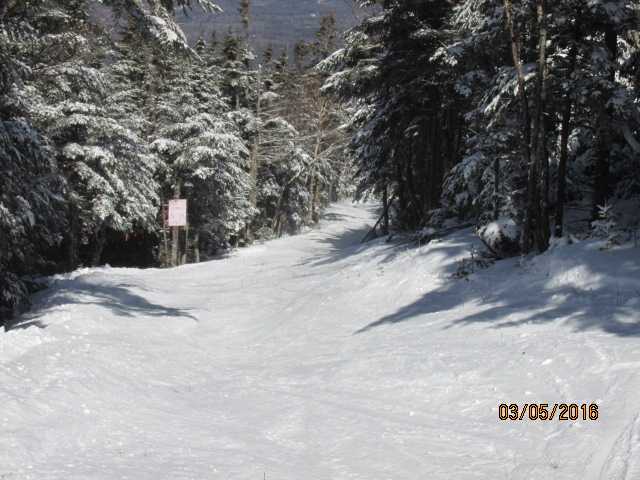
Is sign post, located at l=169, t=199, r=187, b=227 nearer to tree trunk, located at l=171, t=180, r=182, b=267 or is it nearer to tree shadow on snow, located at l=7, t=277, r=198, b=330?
tree trunk, located at l=171, t=180, r=182, b=267

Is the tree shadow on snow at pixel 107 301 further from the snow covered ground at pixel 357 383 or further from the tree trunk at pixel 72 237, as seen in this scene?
the tree trunk at pixel 72 237

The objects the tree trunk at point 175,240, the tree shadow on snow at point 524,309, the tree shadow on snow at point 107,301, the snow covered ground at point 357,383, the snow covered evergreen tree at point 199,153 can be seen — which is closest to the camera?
the snow covered ground at point 357,383

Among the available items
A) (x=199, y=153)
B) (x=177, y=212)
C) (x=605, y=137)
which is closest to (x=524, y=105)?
(x=605, y=137)

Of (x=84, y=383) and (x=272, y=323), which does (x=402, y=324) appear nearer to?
(x=272, y=323)

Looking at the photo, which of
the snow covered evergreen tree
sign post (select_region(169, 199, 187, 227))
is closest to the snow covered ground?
sign post (select_region(169, 199, 187, 227))

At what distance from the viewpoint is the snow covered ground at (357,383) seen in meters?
4.49

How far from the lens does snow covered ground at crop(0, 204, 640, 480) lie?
4.49 m

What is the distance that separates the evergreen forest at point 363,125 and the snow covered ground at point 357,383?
2.15 m

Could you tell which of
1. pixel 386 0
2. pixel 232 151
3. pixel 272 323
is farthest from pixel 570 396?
pixel 232 151

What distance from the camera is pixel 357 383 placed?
22.9ft

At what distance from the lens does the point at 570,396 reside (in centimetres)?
494

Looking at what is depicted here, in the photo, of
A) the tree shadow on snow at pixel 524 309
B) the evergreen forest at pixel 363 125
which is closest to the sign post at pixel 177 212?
the evergreen forest at pixel 363 125

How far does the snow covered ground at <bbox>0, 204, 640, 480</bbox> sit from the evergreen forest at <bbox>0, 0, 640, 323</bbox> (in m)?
2.15

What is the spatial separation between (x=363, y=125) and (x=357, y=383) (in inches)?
620
